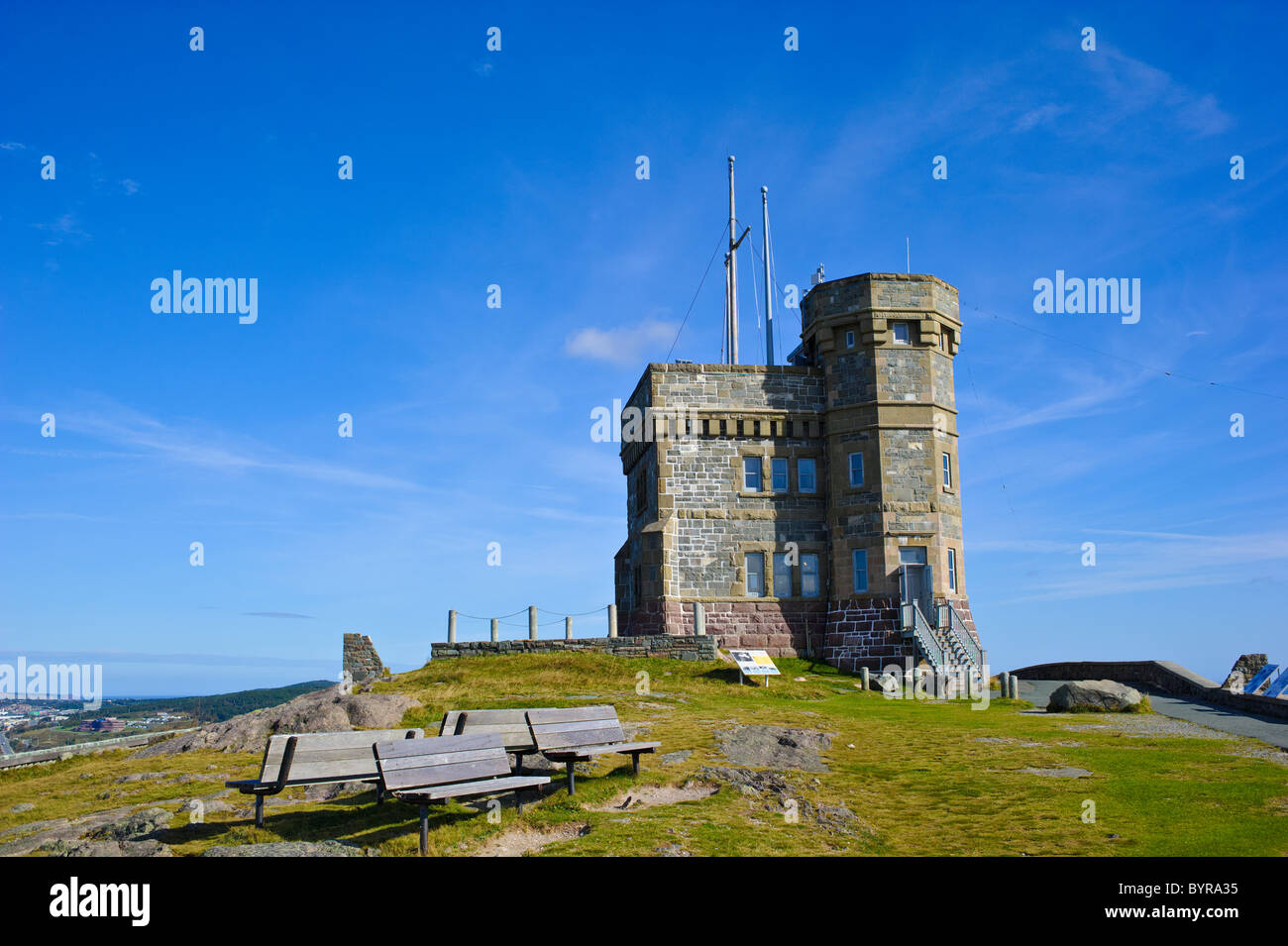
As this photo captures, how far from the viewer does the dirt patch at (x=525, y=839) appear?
9164 millimetres

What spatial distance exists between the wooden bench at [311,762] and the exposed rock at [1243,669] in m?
28.7

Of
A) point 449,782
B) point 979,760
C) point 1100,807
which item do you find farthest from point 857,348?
point 449,782

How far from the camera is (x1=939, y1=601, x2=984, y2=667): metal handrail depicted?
30.0 metres

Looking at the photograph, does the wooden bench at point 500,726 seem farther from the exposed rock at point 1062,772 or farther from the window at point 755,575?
the window at point 755,575

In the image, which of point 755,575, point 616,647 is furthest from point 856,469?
point 616,647

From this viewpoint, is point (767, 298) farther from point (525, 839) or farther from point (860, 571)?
point (525, 839)

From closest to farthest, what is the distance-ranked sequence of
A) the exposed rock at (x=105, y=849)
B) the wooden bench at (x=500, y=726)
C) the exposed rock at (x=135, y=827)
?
1. the exposed rock at (x=105, y=849)
2. the exposed rock at (x=135, y=827)
3. the wooden bench at (x=500, y=726)

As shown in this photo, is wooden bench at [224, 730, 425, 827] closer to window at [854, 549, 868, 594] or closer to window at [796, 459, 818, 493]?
window at [854, 549, 868, 594]

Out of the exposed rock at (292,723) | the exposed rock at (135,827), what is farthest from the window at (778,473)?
the exposed rock at (135,827)

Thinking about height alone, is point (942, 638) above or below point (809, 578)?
below

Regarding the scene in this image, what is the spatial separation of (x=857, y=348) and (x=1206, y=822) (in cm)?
2534

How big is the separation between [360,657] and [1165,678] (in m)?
26.5

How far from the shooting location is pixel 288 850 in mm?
8398

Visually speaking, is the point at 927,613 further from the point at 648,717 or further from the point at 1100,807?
the point at 1100,807
